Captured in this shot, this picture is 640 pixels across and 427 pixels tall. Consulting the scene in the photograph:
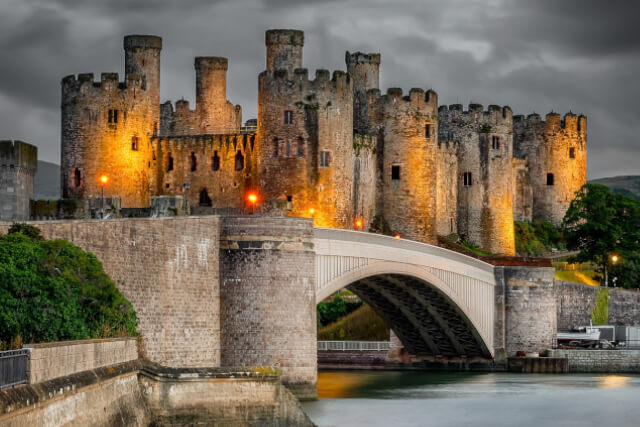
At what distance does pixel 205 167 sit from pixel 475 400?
23.2 m

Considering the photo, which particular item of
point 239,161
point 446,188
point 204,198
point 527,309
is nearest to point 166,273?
point 527,309

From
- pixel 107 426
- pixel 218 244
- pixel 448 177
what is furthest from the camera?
pixel 448 177

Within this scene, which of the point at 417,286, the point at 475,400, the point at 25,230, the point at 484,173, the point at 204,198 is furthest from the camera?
the point at 484,173

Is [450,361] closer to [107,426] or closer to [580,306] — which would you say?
[580,306]

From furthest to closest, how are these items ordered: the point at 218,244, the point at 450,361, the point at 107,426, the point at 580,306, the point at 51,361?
the point at 580,306 < the point at 450,361 < the point at 218,244 < the point at 107,426 < the point at 51,361

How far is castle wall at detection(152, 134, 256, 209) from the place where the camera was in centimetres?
6306

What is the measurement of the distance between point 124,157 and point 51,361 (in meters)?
41.0

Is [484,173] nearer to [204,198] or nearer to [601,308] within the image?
[601,308]

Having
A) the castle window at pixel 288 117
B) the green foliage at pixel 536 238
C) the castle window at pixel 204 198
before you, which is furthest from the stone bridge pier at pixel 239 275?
the green foliage at pixel 536 238

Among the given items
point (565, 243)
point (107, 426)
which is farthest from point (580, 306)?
point (107, 426)

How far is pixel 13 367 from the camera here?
64.0 feet

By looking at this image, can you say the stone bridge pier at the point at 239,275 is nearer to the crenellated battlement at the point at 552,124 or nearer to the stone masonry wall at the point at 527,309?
the stone masonry wall at the point at 527,309

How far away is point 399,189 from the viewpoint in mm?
A: 67500

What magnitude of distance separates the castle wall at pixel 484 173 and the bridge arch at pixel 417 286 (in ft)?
60.3
